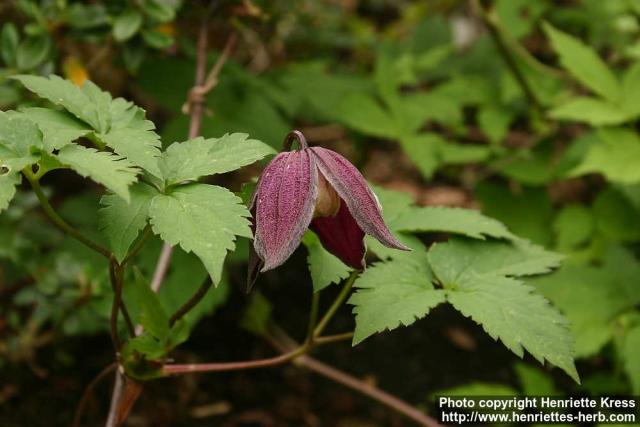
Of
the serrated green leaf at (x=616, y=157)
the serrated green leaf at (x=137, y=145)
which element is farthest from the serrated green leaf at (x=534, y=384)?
the serrated green leaf at (x=137, y=145)

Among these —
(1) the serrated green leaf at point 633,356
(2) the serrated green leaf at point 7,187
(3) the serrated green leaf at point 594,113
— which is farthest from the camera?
(3) the serrated green leaf at point 594,113

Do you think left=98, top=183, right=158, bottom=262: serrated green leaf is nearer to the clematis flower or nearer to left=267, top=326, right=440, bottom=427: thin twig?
the clematis flower

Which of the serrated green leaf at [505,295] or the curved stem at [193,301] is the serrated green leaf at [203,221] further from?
the serrated green leaf at [505,295]

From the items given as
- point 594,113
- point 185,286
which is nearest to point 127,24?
point 185,286

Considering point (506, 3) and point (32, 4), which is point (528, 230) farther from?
point (32, 4)

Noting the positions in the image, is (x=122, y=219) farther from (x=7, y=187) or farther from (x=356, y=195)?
(x=356, y=195)
